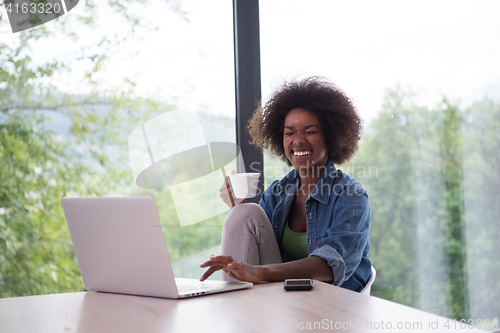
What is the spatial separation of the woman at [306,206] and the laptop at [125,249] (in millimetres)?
189

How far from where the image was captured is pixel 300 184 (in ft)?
6.38

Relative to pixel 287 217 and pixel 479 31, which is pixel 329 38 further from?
pixel 287 217

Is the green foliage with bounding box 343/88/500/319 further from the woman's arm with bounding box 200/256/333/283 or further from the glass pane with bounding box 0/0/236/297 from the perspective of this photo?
the woman's arm with bounding box 200/256/333/283

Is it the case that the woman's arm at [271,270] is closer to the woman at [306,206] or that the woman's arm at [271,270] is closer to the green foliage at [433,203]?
the woman at [306,206]

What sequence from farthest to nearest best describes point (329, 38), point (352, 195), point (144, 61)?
point (329, 38) < point (144, 61) < point (352, 195)

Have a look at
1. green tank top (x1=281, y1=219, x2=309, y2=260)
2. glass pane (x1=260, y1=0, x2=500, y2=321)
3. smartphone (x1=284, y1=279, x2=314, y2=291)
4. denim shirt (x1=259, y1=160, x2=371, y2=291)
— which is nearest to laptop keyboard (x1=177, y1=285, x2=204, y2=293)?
smartphone (x1=284, y1=279, x2=314, y2=291)

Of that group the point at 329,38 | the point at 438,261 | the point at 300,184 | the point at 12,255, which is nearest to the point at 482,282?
the point at 438,261

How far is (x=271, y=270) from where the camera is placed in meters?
1.21

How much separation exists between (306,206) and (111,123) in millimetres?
1022

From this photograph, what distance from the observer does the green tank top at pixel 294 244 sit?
5.76 feet

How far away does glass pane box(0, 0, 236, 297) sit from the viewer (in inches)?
74.5

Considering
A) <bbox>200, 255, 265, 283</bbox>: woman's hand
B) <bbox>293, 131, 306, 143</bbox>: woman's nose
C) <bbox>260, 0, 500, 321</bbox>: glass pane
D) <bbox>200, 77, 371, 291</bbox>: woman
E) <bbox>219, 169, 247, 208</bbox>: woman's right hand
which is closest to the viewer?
<bbox>200, 255, 265, 283</bbox>: woman's hand

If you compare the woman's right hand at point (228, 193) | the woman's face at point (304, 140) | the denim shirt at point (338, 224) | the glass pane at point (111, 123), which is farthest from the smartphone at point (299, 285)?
the glass pane at point (111, 123)

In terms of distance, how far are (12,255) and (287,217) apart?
48.9 inches
